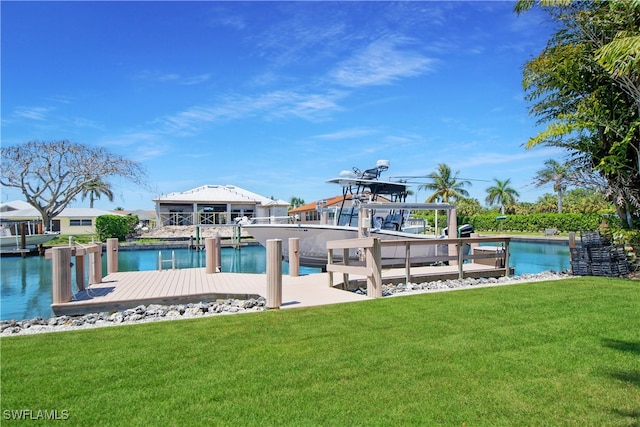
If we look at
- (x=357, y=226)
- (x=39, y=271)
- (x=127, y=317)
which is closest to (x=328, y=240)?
(x=357, y=226)

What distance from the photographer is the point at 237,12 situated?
11805 millimetres

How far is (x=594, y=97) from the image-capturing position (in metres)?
10.2

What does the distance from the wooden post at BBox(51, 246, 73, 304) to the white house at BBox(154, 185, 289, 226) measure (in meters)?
33.3

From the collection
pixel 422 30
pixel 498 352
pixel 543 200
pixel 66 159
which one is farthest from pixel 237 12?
pixel 543 200

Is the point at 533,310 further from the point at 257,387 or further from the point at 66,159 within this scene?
the point at 66,159

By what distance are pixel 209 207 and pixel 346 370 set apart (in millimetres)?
41045

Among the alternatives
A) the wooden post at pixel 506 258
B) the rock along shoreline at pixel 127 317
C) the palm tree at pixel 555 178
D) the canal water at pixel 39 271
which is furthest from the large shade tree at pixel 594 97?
the rock along shoreline at pixel 127 317

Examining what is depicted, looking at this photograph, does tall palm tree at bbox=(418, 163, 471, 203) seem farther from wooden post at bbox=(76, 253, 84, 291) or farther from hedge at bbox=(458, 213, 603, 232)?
wooden post at bbox=(76, 253, 84, 291)

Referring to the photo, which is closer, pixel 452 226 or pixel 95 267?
pixel 95 267

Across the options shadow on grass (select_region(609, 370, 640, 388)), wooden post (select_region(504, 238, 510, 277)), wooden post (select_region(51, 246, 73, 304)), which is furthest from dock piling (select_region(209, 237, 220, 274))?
shadow on grass (select_region(609, 370, 640, 388))

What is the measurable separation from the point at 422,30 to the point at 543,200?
48.4 meters

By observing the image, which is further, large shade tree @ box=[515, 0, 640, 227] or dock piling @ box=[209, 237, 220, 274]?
dock piling @ box=[209, 237, 220, 274]

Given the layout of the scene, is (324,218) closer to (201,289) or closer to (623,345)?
(201,289)

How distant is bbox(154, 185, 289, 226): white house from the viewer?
42.0 meters
